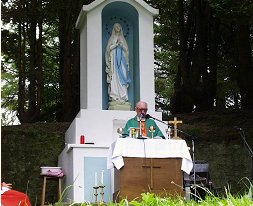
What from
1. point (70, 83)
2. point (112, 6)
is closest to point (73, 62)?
point (70, 83)

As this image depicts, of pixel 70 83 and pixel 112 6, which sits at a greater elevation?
pixel 112 6

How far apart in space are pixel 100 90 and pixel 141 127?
1.98 meters

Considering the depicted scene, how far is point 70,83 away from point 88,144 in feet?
20.0

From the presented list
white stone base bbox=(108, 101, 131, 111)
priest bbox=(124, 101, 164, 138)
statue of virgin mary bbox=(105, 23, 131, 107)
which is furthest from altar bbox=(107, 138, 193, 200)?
statue of virgin mary bbox=(105, 23, 131, 107)

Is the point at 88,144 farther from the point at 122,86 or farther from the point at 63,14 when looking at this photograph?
the point at 63,14

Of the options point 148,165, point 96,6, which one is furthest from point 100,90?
point 148,165

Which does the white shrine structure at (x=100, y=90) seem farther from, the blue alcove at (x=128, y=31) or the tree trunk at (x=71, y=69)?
the tree trunk at (x=71, y=69)

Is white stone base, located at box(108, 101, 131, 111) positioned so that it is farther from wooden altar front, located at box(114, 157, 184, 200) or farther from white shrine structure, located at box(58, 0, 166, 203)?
wooden altar front, located at box(114, 157, 184, 200)

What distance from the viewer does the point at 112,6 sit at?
423 inches

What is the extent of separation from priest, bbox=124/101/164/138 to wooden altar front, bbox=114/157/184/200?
1.79ft

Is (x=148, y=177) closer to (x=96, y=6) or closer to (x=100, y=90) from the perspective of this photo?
(x=100, y=90)

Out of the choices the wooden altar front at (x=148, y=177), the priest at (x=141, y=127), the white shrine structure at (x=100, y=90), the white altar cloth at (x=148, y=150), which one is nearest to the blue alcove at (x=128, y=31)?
the white shrine structure at (x=100, y=90)

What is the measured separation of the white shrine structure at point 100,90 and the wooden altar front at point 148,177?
1.24m

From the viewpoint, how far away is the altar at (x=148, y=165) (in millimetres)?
7582
